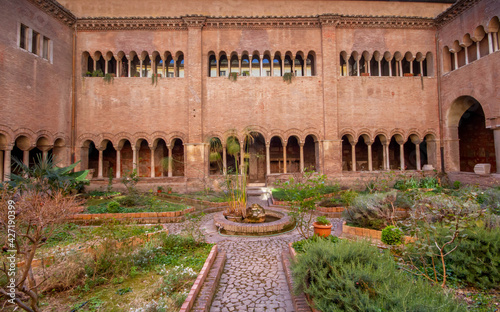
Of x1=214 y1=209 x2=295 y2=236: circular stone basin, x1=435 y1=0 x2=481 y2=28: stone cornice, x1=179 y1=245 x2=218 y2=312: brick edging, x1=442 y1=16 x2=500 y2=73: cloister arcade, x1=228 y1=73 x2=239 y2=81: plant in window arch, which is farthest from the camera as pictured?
x1=228 y1=73 x2=239 y2=81: plant in window arch

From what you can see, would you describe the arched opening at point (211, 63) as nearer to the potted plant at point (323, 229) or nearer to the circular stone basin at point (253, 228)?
the circular stone basin at point (253, 228)

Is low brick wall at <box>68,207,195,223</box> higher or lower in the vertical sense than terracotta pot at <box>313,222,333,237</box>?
Result: lower

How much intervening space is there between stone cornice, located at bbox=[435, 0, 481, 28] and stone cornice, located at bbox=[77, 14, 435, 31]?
50 cm

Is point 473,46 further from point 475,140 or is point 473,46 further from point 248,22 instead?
point 248,22

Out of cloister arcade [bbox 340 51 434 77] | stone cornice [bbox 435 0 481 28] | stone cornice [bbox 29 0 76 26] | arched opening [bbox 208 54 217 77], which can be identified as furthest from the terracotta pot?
stone cornice [bbox 29 0 76 26]

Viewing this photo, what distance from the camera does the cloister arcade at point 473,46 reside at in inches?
539

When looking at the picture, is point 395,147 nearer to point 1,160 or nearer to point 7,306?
point 7,306

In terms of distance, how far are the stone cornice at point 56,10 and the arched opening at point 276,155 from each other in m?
15.3

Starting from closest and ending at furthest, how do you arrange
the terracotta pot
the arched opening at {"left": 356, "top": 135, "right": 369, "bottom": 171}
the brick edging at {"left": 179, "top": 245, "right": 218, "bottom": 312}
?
the brick edging at {"left": 179, "top": 245, "right": 218, "bottom": 312} → the terracotta pot → the arched opening at {"left": 356, "top": 135, "right": 369, "bottom": 171}

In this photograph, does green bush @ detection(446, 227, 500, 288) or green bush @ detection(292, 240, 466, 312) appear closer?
green bush @ detection(292, 240, 466, 312)

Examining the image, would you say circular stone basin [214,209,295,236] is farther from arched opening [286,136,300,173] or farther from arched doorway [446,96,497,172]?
arched doorway [446,96,497,172]

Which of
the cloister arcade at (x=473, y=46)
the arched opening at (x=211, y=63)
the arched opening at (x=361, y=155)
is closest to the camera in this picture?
the cloister arcade at (x=473, y=46)

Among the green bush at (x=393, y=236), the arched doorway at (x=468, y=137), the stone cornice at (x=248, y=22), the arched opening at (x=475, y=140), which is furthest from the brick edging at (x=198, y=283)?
the arched opening at (x=475, y=140)

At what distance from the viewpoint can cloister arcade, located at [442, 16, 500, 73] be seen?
1368 cm
